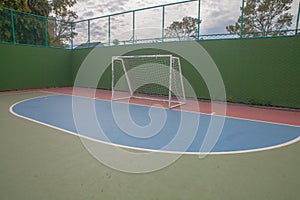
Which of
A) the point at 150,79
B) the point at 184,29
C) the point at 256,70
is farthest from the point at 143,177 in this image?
the point at 184,29

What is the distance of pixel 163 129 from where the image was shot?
3727 millimetres

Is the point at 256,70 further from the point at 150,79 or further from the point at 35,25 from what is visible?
the point at 35,25

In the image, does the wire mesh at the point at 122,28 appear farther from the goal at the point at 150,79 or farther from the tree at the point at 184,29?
the tree at the point at 184,29

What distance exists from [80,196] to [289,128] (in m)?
4.06

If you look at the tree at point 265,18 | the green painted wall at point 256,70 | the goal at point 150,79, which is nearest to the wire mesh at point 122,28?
the goal at point 150,79

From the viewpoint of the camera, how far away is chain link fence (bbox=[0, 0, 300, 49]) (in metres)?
7.07

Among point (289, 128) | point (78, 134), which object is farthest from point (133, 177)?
point (289, 128)

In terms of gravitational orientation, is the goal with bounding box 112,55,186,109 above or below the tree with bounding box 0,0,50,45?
below

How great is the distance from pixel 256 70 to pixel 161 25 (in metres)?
4.17

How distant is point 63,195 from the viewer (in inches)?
67.7

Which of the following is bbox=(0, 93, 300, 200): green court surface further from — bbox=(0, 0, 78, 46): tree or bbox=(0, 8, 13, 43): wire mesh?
bbox=(0, 0, 78, 46): tree

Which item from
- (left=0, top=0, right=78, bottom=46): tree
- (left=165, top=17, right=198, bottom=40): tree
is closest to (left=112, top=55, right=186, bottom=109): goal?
(left=165, top=17, right=198, bottom=40): tree

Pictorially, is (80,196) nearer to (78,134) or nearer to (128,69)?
(78,134)

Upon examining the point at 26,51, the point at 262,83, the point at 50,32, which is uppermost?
the point at 50,32
